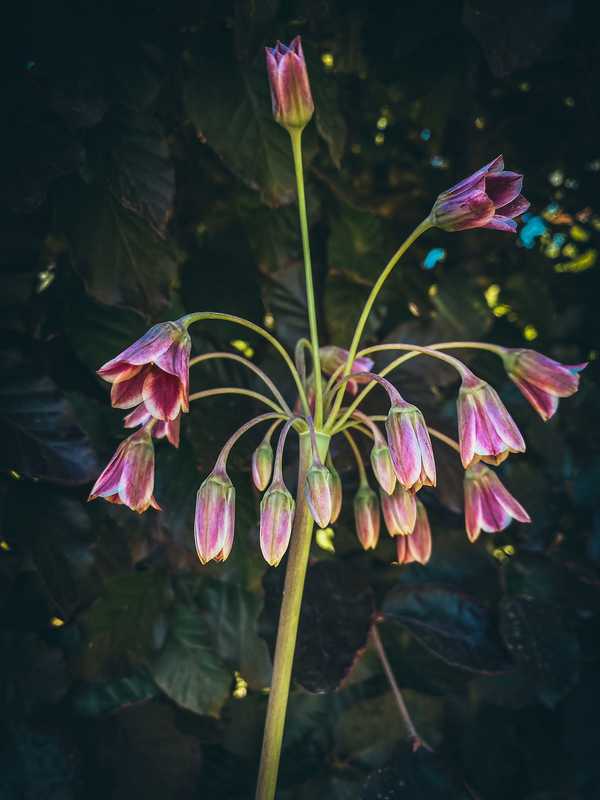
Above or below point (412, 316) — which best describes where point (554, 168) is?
above

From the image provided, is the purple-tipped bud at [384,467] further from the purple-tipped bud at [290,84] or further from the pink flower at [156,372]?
the purple-tipped bud at [290,84]

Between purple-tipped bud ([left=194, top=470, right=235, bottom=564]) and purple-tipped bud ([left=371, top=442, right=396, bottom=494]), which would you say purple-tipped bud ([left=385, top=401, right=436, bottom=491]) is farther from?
purple-tipped bud ([left=194, top=470, right=235, bottom=564])

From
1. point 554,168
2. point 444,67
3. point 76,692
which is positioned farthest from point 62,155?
point 554,168

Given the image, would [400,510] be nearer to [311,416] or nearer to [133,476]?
[311,416]

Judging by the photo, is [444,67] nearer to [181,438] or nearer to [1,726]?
[181,438]

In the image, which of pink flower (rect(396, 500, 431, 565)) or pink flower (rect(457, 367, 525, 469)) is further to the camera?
pink flower (rect(396, 500, 431, 565))

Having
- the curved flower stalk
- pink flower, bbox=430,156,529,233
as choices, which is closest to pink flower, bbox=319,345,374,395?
the curved flower stalk

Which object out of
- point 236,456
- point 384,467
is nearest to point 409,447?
point 384,467
